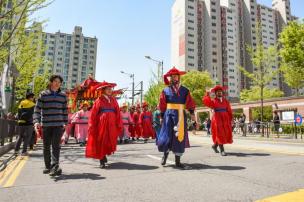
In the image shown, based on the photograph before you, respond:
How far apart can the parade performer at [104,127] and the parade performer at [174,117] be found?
1.15 m

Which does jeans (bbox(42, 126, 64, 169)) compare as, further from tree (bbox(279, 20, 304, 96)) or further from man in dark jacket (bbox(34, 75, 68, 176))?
tree (bbox(279, 20, 304, 96))

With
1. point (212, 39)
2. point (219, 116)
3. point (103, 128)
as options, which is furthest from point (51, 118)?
point (212, 39)

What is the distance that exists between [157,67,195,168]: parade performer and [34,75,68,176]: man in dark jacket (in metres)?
2.04

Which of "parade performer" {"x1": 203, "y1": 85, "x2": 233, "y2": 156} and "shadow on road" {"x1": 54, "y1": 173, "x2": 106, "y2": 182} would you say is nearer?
"shadow on road" {"x1": 54, "y1": 173, "x2": 106, "y2": 182}

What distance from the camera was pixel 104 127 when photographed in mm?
6672

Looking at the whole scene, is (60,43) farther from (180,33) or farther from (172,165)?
(172,165)

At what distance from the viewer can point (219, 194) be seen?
370 centimetres

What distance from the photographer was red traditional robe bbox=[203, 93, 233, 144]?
8.43 m

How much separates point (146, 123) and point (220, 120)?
28.2 ft

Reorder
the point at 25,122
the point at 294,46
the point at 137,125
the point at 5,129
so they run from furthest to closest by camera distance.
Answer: the point at 294,46, the point at 137,125, the point at 5,129, the point at 25,122

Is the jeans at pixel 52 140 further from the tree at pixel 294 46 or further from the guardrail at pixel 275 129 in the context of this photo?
the tree at pixel 294 46

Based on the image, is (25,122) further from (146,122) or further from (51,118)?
(146,122)

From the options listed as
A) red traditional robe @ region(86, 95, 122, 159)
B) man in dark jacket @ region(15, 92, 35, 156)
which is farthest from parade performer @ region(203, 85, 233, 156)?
man in dark jacket @ region(15, 92, 35, 156)

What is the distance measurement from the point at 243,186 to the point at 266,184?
0.37m
